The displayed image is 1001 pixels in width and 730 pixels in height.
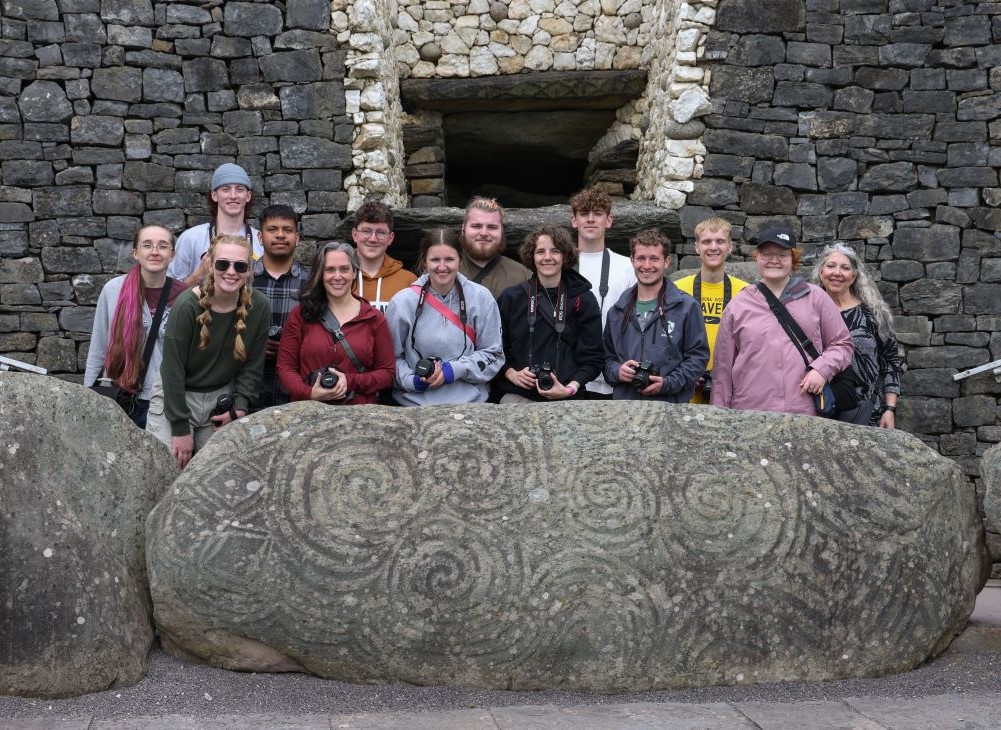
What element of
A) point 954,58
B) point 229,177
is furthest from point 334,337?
point 954,58

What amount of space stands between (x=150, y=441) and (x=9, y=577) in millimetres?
763

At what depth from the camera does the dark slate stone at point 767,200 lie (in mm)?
7582

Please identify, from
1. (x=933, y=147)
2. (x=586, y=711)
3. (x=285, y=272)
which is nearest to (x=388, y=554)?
(x=586, y=711)

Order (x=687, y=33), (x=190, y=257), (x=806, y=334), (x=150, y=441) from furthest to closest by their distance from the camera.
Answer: (x=687, y=33) → (x=190, y=257) → (x=806, y=334) → (x=150, y=441)

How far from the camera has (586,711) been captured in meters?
3.44

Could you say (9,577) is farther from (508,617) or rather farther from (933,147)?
(933,147)

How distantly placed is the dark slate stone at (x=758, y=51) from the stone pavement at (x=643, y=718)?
17.0 feet

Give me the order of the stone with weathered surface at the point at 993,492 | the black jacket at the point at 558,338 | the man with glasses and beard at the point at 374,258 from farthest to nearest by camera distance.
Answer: the man with glasses and beard at the point at 374,258, the black jacket at the point at 558,338, the stone with weathered surface at the point at 993,492

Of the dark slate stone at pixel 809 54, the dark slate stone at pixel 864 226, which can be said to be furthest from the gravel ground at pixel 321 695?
the dark slate stone at pixel 809 54

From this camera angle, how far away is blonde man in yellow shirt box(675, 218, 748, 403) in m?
5.00

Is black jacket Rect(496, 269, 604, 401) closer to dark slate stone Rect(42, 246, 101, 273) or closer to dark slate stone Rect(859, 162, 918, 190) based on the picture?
dark slate stone Rect(859, 162, 918, 190)

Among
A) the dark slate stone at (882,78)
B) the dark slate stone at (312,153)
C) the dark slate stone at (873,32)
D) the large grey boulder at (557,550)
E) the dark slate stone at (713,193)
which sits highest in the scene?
the dark slate stone at (873,32)

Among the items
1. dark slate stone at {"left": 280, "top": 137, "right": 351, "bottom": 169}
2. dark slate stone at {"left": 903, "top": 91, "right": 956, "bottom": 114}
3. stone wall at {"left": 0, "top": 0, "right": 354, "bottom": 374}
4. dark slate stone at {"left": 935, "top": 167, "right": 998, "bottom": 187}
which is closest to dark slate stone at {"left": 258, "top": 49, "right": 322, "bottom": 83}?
stone wall at {"left": 0, "top": 0, "right": 354, "bottom": 374}

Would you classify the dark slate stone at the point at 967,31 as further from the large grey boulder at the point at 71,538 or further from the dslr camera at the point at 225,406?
the large grey boulder at the point at 71,538
